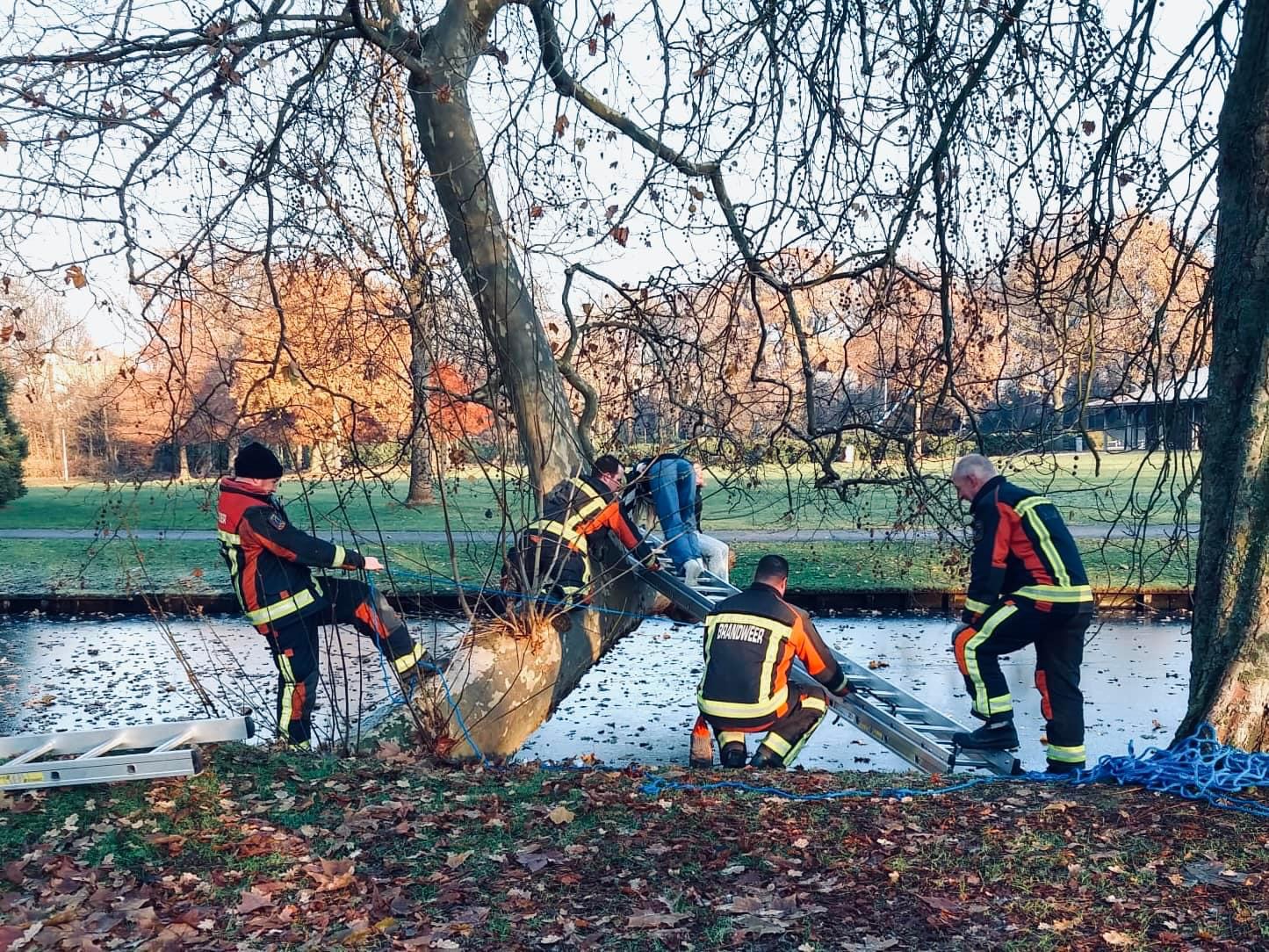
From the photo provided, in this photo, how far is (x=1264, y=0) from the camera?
4.64 meters

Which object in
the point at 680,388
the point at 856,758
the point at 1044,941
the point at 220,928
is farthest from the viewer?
the point at 680,388

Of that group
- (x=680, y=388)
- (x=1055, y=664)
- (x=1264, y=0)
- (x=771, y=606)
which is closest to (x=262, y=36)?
(x=680, y=388)

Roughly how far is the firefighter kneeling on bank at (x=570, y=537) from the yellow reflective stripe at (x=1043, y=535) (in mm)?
2194

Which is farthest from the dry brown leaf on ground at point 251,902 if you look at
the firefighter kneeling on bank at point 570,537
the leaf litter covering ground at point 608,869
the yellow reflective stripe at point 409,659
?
the firefighter kneeling on bank at point 570,537

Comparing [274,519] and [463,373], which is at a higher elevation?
[463,373]

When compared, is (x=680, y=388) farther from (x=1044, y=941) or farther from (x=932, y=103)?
(x=1044, y=941)

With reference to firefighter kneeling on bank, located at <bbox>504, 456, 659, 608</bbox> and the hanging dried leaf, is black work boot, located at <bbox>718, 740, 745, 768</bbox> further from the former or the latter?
the hanging dried leaf

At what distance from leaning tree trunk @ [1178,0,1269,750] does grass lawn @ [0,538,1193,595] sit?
8059 mm

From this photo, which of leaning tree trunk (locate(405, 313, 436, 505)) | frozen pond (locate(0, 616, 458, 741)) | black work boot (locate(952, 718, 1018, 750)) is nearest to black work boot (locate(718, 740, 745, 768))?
black work boot (locate(952, 718, 1018, 750))


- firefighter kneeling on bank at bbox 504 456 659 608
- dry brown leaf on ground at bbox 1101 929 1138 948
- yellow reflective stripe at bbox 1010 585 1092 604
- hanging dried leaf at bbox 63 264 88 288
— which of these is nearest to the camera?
dry brown leaf on ground at bbox 1101 929 1138 948

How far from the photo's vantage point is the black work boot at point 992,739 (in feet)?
20.0

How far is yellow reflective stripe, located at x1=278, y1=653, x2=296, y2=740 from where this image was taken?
247 inches

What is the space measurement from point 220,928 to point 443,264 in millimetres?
4964

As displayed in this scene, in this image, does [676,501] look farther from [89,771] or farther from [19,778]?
[19,778]
